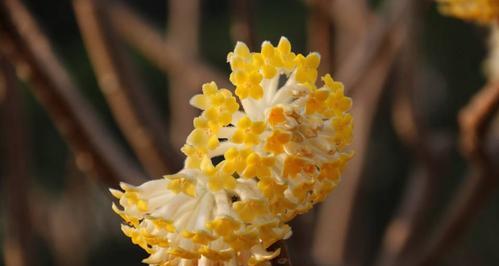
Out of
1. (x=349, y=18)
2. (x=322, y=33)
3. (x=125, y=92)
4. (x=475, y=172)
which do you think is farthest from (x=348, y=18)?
(x=125, y=92)

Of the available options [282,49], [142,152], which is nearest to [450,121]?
[142,152]

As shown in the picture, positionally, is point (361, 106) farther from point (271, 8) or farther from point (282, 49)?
point (271, 8)

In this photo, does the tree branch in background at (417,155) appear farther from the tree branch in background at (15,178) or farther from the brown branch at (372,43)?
the tree branch in background at (15,178)

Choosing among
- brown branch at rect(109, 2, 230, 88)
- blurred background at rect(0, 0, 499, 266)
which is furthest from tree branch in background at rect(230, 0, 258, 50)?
brown branch at rect(109, 2, 230, 88)

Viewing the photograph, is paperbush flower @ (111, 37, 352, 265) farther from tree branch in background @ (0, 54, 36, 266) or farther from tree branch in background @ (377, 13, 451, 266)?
tree branch in background @ (377, 13, 451, 266)

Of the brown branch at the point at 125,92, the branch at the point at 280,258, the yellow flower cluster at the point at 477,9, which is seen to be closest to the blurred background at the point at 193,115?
the brown branch at the point at 125,92
